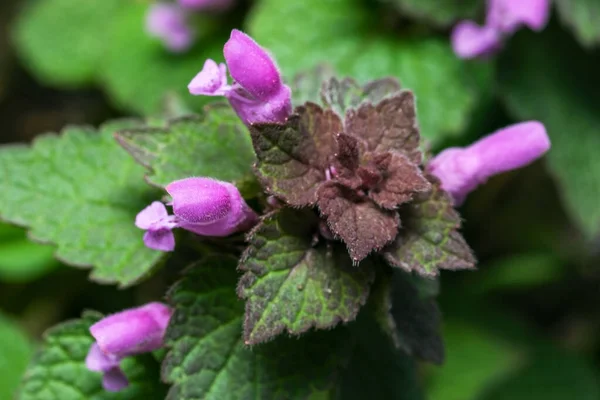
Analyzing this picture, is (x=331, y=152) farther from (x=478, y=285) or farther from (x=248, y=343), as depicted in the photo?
(x=478, y=285)

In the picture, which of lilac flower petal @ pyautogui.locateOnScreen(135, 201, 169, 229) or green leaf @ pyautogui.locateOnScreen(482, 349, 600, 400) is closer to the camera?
lilac flower petal @ pyautogui.locateOnScreen(135, 201, 169, 229)

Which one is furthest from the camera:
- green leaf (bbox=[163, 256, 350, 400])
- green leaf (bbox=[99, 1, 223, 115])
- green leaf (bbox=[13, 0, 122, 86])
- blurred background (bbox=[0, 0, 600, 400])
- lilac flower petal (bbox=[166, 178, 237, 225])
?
green leaf (bbox=[13, 0, 122, 86])

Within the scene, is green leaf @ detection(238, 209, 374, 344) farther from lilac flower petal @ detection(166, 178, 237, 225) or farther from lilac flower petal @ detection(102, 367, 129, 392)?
lilac flower petal @ detection(102, 367, 129, 392)

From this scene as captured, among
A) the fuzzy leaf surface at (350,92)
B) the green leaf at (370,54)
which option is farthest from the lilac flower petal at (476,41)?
the fuzzy leaf surface at (350,92)

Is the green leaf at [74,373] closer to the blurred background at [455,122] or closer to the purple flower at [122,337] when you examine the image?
the purple flower at [122,337]

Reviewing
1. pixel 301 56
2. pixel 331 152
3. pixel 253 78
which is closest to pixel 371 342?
pixel 331 152

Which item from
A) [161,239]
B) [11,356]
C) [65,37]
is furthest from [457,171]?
[65,37]

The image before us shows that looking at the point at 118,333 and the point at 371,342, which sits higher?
the point at 118,333

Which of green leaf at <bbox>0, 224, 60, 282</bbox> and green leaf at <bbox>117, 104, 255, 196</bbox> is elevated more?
green leaf at <bbox>117, 104, 255, 196</bbox>

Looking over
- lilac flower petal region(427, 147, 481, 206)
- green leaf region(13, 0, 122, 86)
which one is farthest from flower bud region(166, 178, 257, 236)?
green leaf region(13, 0, 122, 86)
